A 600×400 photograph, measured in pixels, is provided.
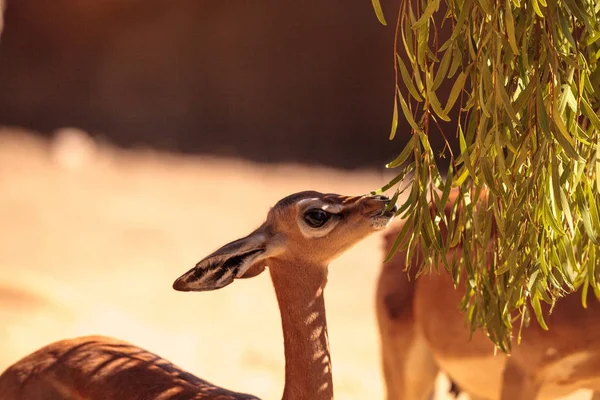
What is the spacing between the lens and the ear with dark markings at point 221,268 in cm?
371

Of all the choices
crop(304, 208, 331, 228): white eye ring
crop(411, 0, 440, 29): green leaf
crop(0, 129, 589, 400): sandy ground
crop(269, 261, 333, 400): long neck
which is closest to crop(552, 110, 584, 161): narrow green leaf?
crop(411, 0, 440, 29): green leaf

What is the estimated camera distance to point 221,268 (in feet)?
12.3

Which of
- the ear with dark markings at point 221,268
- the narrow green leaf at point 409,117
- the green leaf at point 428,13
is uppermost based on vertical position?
the green leaf at point 428,13

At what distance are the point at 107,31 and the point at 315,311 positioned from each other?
587 inches

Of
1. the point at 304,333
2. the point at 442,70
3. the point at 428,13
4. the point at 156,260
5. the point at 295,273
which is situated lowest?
the point at 304,333

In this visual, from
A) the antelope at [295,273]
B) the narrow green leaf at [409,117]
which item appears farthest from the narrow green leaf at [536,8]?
the antelope at [295,273]

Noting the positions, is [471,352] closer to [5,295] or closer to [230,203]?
[5,295]

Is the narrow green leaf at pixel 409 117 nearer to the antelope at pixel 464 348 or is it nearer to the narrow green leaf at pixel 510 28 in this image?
the narrow green leaf at pixel 510 28

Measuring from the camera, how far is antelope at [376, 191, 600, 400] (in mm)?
5031

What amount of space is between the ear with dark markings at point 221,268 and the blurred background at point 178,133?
20.4ft

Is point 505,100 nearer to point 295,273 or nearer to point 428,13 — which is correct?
point 428,13

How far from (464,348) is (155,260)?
22.0 feet

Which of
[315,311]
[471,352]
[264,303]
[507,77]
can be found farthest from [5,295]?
[507,77]

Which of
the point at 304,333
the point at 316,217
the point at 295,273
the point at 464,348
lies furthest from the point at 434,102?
the point at 464,348
